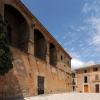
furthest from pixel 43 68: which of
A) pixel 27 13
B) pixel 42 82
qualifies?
pixel 27 13

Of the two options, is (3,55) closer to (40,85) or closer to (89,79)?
(40,85)

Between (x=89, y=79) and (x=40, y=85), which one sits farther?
(x=89, y=79)

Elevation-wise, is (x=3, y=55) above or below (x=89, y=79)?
above

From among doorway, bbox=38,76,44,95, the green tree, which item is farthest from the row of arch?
the green tree

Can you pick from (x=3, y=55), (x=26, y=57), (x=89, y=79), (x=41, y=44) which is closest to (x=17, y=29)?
(x=26, y=57)

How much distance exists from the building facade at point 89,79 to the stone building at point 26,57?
16.2 m

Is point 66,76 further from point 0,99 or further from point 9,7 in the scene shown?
point 0,99

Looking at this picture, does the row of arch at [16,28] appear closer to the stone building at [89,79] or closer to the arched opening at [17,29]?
the arched opening at [17,29]

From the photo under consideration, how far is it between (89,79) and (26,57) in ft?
85.3

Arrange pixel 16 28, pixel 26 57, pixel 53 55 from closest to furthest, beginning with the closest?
pixel 26 57 → pixel 16 28 → pixel 53 55

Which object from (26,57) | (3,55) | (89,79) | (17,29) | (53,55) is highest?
(17,29)

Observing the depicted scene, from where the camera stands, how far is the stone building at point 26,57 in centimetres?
1435

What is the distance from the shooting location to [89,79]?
133ft

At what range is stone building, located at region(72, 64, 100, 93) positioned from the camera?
39375 mm
